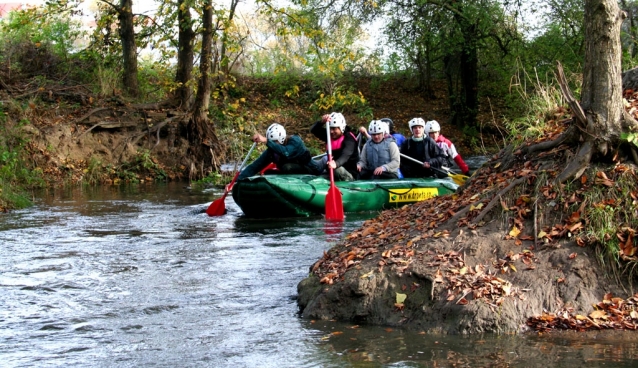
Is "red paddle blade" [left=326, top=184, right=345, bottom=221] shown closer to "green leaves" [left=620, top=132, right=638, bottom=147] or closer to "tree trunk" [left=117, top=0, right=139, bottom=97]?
"green leaves" [left=620, top=132, right=638, bottom=147]

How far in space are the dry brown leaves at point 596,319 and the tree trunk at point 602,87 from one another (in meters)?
1.19

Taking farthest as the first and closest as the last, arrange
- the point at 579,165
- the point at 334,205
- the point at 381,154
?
the point at 381,154 → the point at 334,205 → the point at 579,165

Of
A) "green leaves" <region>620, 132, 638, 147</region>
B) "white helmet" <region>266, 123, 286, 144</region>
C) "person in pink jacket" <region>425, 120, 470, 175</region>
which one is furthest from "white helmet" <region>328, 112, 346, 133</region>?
"green leaves" <region>620, 132, 638, 147</region>

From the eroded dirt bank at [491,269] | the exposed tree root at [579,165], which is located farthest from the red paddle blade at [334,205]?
the exposed tree root at [579,165]

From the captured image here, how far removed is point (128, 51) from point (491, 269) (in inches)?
739

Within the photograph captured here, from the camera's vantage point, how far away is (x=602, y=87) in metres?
6.96

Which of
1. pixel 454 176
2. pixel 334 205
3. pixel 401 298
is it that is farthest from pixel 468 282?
pixel 454 176

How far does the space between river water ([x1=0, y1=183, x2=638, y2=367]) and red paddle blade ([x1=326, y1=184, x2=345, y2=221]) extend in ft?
2.13

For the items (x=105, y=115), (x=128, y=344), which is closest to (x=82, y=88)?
(x=105, y=115)

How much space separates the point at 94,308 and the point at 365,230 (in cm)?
261

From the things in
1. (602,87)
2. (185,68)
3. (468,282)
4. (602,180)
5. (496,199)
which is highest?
(185,68)

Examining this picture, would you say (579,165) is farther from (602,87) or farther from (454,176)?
(454,176)

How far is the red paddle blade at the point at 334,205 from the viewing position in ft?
43.2

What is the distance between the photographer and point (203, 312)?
700 centimetres
